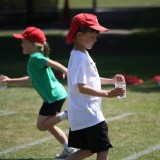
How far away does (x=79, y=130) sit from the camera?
21.1 feet

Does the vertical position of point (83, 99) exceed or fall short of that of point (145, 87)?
it exceeds it

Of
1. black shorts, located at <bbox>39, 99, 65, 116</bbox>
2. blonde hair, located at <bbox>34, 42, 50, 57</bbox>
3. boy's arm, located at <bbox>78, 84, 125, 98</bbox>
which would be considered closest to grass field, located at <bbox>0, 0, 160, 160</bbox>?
black shorts, located at <bbox>39, 99, 65, 116</bbox>

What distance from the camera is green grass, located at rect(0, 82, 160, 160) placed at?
334 inches

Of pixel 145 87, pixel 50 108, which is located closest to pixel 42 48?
pixel 50 108

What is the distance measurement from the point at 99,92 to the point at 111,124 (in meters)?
4.07

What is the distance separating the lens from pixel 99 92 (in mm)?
6176

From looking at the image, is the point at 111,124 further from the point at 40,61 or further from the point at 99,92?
the point at 99,92

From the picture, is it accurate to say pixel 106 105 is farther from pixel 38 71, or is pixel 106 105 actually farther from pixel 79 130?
pixel 79 130

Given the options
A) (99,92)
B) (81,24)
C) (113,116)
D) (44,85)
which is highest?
(81,24)

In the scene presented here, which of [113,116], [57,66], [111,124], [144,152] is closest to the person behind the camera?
[57,66]

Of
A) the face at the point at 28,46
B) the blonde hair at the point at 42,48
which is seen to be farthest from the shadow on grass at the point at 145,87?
the face at the point at 28,46

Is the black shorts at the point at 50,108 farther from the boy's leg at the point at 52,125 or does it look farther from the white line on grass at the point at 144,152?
the white line on grass at the point at 144,152

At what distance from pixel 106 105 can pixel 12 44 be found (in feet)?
45.2

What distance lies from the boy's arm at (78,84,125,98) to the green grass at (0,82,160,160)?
2.02 meters
